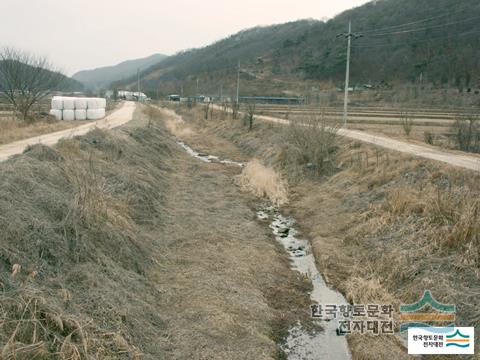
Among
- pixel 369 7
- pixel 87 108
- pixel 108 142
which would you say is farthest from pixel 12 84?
pixel 369 7

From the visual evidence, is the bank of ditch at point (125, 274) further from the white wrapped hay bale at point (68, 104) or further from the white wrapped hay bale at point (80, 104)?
the white wrapped hay bale at point (80, 104)

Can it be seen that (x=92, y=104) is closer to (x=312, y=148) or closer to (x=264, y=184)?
(x=312, y=148)

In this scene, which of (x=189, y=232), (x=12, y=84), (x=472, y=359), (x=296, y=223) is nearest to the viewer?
(x=472, y=359)

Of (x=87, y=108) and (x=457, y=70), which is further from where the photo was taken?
(x=457, y=70)

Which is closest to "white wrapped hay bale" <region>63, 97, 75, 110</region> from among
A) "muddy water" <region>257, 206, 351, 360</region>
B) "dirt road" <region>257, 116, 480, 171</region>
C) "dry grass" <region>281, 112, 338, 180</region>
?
"dry grass" <region>281, 112, 338, 180</region>

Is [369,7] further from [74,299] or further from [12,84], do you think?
[74,299]

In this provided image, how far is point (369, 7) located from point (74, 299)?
15019cm

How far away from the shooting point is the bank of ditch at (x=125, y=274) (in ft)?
18.5

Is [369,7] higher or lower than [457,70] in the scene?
higher

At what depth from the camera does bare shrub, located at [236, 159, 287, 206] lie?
16.9m

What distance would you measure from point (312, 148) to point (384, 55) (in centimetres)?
8769

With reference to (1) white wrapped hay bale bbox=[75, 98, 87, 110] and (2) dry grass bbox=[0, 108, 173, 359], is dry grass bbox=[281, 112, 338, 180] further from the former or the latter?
(1) white wrapped hay bale bbox=[75, 98, 87, 110]

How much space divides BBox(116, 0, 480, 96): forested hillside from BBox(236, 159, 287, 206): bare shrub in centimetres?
6062

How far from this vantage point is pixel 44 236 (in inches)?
295
